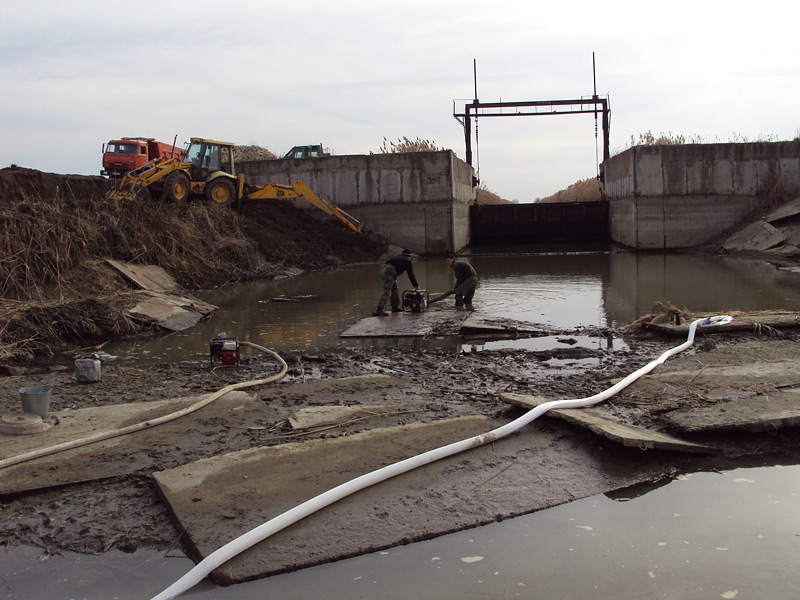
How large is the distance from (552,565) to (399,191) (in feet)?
75.7

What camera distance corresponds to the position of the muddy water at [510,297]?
1000 centimetres

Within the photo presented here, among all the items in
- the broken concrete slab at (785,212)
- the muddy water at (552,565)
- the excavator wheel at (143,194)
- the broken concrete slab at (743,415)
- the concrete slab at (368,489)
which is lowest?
the muddy water at (552,565)

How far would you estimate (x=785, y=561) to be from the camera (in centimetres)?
352

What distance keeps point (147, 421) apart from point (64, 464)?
81cm

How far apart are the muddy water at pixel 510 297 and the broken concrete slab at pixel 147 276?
3.06 ft

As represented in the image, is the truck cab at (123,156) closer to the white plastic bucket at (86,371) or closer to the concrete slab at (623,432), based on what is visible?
the white plastic bucket at (86,371)

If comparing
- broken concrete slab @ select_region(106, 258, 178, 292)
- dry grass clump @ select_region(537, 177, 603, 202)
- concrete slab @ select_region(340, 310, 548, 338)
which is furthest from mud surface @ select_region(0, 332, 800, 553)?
dry grass clump @ select_region(537, 177, 603, 202)

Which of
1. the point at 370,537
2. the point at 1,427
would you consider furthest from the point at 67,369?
the point at 370,537

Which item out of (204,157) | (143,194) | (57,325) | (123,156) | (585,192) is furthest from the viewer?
(585,192)

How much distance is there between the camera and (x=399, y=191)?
2602 cm

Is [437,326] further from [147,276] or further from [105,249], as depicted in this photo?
[105,249]

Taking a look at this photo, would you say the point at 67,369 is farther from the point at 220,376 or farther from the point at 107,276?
the point at 107,276

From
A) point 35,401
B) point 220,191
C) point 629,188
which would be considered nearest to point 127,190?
point 220,191

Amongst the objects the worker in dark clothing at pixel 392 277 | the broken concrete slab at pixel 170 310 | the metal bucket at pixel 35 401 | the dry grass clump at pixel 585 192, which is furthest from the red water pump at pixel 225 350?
the dry grass clump at pixel 585 192
